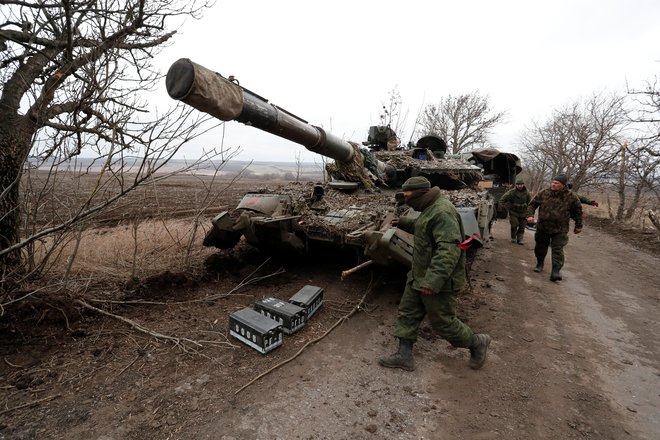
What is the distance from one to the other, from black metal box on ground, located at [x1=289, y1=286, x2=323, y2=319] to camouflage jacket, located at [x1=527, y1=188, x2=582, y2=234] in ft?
13.7

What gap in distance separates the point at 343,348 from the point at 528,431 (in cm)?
168

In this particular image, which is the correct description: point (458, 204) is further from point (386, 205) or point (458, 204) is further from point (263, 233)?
point (263, 233)

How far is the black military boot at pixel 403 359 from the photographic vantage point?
3320mm

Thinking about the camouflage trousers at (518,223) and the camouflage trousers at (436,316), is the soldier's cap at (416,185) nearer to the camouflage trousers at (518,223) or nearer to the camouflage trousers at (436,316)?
the camouflage trousers at (436,316)

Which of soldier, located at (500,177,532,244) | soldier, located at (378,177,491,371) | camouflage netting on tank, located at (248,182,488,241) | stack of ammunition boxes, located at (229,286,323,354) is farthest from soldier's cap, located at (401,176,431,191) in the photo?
soldier, located at (500,177,532,244)

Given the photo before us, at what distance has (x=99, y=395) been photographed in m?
2.74

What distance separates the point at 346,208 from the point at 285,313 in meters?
1.99

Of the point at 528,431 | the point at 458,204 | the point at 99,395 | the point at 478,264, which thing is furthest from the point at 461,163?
the point at 99,395

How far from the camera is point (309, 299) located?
418 cm

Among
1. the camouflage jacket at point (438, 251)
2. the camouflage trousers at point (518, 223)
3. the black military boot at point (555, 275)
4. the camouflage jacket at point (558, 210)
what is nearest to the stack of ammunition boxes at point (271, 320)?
the camouflage jacket at point (438, 251)

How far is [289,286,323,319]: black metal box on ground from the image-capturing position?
4.12m

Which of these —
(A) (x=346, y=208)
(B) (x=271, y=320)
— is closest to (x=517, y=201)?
(A) (x=346, y=208)

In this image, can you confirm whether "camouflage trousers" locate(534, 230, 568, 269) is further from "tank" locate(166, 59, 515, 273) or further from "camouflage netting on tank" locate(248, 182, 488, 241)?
"camouflage netting on tank" locate(248, 182, 488, 241)

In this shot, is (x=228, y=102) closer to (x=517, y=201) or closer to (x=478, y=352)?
(x=478, y=352)
